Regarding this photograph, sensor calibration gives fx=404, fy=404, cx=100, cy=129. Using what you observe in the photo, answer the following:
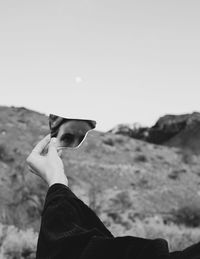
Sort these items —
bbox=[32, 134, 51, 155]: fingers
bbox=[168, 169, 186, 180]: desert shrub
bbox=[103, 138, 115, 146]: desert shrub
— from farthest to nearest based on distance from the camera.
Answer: bbox=[103, 138, 115, 146]: desert shrub → bbox=[168, 169, 186, 180]: desert shrub → bbox=[32, 134, 51, 155]: fingers

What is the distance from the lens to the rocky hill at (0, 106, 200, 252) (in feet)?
38.1

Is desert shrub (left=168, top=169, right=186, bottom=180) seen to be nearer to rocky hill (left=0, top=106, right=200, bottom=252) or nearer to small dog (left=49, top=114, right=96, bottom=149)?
rocky hill (left=0, top=106, right=200, bottom=252)

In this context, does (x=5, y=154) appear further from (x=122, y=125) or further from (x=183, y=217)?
(x=122, y=125)

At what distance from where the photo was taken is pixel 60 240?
52.4 inches

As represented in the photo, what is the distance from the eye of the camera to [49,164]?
1.62 metres

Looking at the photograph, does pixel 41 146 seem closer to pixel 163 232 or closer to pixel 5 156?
pixel 163 232

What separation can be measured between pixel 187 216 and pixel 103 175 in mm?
3781

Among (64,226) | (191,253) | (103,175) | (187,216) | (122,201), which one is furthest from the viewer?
(103,175)

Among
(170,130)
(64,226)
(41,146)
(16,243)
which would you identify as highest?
(41,146)

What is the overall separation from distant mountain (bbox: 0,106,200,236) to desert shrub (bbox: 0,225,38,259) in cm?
55

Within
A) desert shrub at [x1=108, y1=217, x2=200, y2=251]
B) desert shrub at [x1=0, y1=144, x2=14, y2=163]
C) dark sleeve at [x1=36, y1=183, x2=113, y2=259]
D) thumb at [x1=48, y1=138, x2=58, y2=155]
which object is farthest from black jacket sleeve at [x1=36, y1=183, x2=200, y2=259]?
desert shrub at [x1=0, y1=144, x2=14, y2=163]

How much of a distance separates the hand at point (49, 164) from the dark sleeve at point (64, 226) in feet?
0.18

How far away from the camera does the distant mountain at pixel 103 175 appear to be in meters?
11.7

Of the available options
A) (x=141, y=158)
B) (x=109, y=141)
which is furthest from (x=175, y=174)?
Result: (x=109, y=141)
